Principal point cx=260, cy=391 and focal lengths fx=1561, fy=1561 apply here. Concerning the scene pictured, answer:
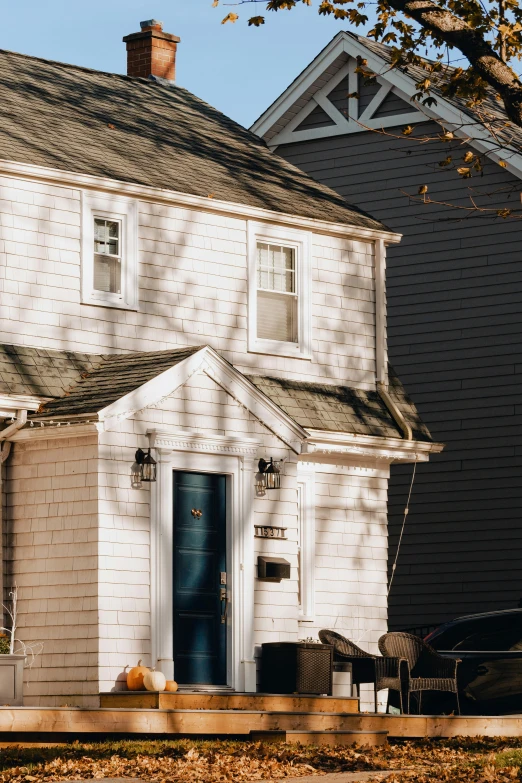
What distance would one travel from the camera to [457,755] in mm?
14141

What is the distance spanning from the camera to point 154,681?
15734mm

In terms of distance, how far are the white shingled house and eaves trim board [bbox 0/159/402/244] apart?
29 millimetres

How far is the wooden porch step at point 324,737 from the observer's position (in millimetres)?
14672

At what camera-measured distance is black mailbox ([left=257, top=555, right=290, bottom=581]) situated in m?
17.7

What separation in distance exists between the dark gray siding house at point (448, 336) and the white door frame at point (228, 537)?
6.70m

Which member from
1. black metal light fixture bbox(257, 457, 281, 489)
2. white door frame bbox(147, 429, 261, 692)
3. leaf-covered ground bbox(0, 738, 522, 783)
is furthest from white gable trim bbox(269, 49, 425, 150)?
leaf-covered ground bbox(0, 738, 522, 783)

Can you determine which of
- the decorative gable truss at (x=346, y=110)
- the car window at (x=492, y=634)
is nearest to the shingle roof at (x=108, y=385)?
the car window at (x=492, y=634)

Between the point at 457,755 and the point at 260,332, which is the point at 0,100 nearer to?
the point at 260,332

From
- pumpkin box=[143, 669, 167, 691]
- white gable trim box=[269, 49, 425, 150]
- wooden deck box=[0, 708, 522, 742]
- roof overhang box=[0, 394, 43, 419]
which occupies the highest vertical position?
white gable trim box=[269, 49, 425, 150]

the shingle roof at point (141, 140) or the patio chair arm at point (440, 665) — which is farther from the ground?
the shingle roof at point (141, 140)

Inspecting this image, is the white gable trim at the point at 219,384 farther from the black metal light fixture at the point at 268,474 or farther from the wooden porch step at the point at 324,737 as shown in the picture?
the wooden porch step at the point at 324,737

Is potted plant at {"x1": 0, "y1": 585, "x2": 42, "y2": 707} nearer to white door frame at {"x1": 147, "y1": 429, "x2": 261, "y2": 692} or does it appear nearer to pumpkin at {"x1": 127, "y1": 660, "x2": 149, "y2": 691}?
pumpkin at {"x1": 127, "y1": 660, "x2": 149, "y2": 691}

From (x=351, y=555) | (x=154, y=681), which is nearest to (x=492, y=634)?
(x=351, y=555)

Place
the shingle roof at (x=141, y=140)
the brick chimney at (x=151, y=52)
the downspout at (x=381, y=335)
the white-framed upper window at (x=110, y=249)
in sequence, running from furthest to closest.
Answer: the brick chimney at (x=151, y=52), the downspout at (x=381, y=335), the shingle roof at (x=141, y=140), the white-framed upper window at (x=110, y=249)
